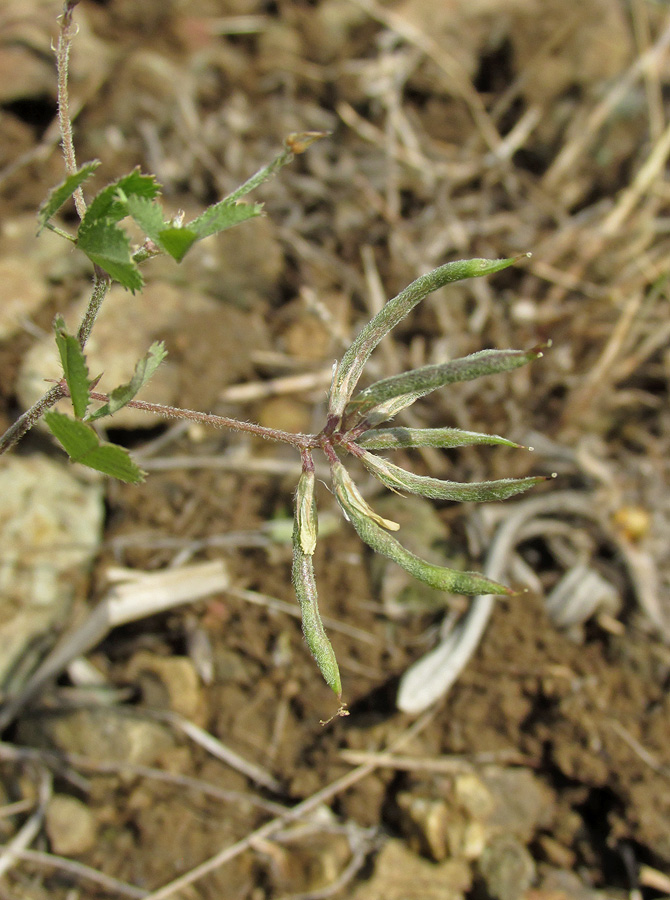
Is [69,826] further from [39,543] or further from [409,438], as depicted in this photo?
[409,438]

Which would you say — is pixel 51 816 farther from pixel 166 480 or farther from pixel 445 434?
pixel 445 434

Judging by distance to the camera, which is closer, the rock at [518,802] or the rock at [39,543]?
the rock at [518,802]

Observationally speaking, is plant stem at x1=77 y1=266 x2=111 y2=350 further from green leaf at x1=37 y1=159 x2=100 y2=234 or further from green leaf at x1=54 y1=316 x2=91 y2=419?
green leaf at x1=37 y1=159 x2=100 y2=234

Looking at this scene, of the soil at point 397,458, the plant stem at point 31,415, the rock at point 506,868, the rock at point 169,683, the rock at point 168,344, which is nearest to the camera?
the plant stem at point 31,415

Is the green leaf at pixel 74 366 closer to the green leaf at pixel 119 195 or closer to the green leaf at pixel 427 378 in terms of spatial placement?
the green leaf at pixel 119 195

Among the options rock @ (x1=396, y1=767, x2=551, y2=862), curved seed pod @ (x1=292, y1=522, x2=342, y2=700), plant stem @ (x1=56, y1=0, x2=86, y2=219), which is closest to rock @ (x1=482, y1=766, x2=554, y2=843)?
rock @ (x1=396, y1=767, x2=551, y2=862)

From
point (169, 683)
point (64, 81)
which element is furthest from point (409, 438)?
point (169, 683)

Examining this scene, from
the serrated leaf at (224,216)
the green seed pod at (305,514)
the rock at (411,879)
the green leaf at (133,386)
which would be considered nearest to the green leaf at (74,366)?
the green leaf at (133,386)
